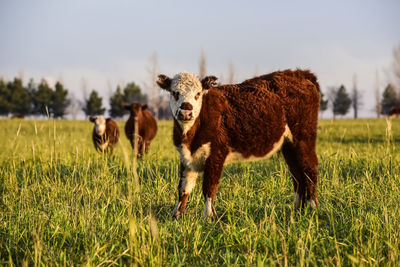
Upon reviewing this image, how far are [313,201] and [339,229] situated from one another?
4.04 ft

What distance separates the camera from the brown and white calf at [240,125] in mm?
4051

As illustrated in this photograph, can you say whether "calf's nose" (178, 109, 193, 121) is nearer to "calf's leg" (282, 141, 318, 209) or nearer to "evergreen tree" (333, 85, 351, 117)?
"calf's leg" (282, 141, 318, 209)

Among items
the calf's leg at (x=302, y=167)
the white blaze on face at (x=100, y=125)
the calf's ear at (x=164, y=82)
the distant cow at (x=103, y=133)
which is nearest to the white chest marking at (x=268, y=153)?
the calf's leg at (x=302, y=167)

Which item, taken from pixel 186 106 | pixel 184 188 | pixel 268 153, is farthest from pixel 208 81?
pixel 184 188

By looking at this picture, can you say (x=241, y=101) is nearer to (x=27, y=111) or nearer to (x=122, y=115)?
(x=122, y=115)

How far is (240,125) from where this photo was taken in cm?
424

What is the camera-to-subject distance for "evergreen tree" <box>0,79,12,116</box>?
59375 mm

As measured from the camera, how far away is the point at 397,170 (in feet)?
18.1

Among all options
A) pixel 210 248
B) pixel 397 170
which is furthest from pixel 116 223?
pixel 397 170

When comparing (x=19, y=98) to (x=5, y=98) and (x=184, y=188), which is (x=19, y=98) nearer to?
(x=5, y=98)

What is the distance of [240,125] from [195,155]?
2.48 feet

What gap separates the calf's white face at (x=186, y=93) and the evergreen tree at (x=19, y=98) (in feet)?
221

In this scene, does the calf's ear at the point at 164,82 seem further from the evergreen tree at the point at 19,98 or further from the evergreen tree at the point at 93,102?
the evergreen tree at the point at 19,98

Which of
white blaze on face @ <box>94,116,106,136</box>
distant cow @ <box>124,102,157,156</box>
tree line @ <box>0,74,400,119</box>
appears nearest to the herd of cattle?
distant cow @ <box>124,102,157,156</box>
